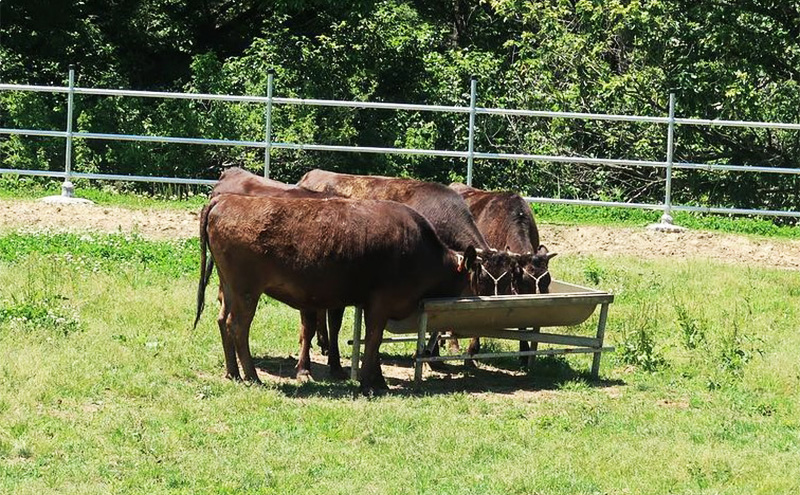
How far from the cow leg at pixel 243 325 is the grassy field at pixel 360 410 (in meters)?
0.21

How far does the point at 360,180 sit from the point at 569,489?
606 cm

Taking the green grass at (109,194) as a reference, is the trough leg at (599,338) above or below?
below

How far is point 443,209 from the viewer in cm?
1266

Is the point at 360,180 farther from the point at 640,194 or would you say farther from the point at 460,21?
the point at 460,21

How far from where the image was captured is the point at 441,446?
9.21 metres

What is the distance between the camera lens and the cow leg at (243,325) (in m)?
10.9

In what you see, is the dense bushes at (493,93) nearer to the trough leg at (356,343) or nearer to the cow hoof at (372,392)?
the trough leg at (356,343)

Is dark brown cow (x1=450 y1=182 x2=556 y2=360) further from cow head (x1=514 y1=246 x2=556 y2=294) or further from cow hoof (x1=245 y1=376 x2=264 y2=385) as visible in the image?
cow hoof (x1=245 y1=376 x2=264 y2=385)

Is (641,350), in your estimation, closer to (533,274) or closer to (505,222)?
(533,274)

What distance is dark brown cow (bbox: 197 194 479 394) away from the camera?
423 inches

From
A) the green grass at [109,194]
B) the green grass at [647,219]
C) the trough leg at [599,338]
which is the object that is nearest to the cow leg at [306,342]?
the trough leg at [599,338]

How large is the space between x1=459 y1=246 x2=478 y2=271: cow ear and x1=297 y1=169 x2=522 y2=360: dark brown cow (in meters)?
0.32

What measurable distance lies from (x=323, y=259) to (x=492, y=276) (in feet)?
5.41

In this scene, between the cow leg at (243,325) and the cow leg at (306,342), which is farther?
the cow leg at (306,342)
